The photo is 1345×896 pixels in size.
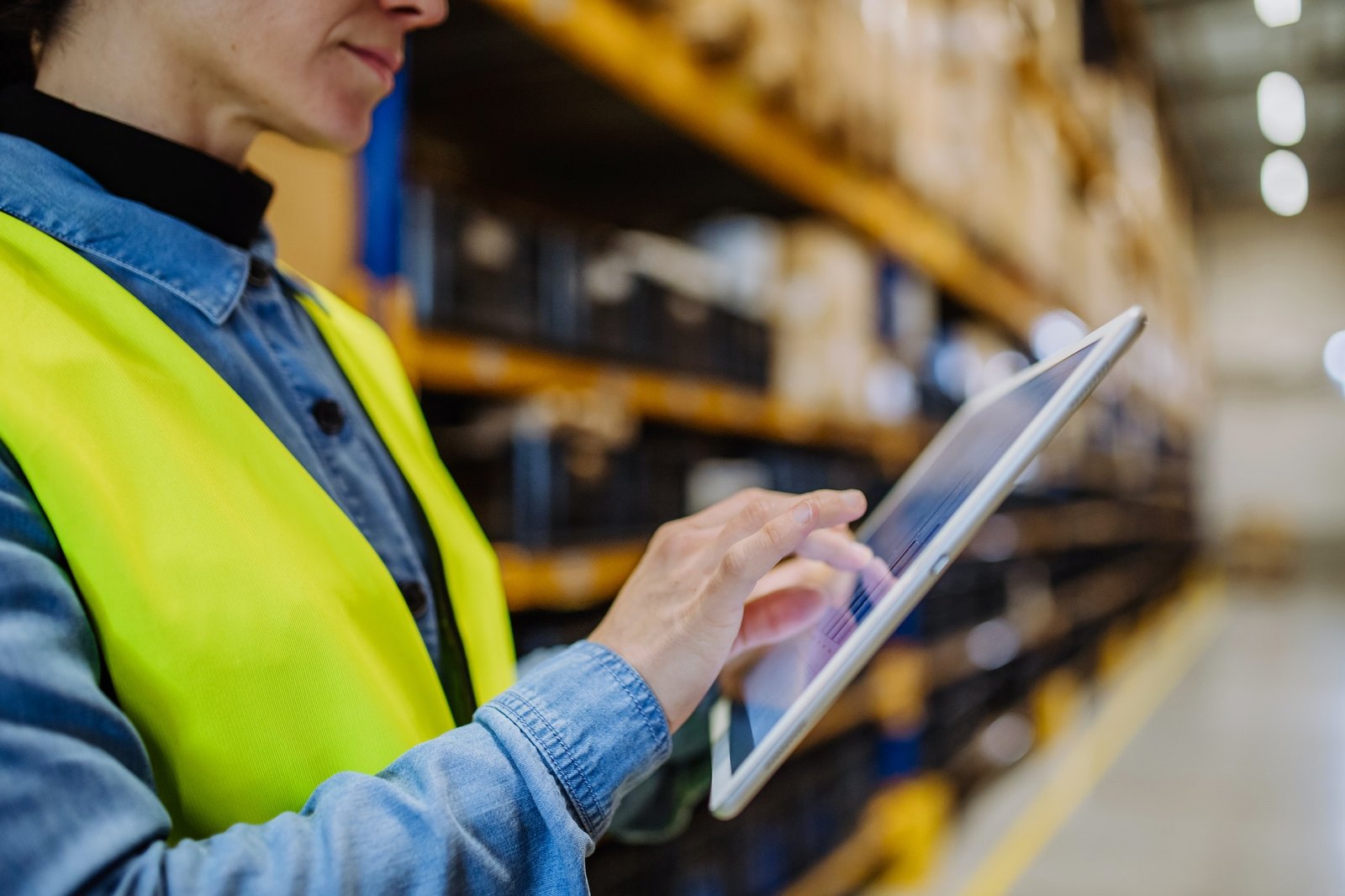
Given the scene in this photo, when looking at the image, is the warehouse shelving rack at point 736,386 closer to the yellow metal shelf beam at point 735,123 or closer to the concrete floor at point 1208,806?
the yellow metal shelf beam at point 735,123

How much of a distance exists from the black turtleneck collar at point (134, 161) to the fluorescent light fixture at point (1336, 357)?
42.7 feet

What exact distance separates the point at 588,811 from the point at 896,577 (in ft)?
0.84

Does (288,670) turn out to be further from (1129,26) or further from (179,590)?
(1129,26)

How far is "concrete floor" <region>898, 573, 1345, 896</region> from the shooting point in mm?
3365

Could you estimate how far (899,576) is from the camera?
0.71m

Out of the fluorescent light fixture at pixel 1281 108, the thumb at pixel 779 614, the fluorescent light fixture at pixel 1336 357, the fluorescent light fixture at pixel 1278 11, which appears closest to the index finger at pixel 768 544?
the thumb at pixel 779 614

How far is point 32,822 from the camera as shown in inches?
19.0

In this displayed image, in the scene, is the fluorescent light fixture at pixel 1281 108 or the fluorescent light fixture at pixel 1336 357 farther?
the fluorescent light fixture at pixel 1336 357

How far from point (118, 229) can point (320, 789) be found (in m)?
0.41

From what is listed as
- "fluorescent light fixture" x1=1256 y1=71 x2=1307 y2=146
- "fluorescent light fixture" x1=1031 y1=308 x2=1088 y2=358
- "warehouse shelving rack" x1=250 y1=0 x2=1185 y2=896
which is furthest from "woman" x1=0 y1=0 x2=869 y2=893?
"fluorescent light fixture" x1=1256 y1=71 x2=1307 y2=146

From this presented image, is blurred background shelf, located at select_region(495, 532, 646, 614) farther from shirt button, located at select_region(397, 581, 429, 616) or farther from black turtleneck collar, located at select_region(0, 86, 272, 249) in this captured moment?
black turtleneck collar, located at select_region(0, 86, 272, 249)

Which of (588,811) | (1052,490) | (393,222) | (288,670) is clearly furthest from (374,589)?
(1052,490)

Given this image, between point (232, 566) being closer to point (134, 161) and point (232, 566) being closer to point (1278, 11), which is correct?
point (134, 161)

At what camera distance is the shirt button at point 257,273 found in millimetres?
841
